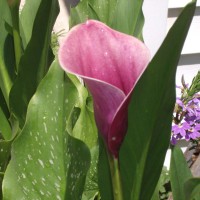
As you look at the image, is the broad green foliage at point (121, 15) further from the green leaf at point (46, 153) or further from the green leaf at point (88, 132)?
the green leaf at point (46, 153)

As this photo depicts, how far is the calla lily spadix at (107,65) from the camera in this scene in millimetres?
501

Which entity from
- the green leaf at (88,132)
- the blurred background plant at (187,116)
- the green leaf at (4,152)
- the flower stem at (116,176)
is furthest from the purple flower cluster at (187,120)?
the flower stem at (116,176)

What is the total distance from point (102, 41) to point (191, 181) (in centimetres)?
22

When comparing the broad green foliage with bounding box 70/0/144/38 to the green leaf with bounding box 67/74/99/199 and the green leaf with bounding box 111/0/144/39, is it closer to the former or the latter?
the green leaf with bounding box 111/0/144/39

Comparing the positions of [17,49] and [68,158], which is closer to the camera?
[68,158]

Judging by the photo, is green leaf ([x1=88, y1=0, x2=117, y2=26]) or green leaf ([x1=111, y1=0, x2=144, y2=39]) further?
green leaf ([x1=88, y1=0, x2=117, y2=26])

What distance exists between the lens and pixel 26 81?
0.92 meters

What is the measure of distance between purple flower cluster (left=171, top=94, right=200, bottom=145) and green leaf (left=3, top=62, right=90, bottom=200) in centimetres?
63

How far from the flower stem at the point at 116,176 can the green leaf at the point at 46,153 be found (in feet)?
0.28

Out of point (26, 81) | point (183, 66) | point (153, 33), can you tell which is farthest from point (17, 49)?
point (183, 66)

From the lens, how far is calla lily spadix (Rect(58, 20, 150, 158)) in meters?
0.50

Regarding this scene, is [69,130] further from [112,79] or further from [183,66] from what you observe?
[183,66]

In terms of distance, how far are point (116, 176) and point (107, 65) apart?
0.14 m

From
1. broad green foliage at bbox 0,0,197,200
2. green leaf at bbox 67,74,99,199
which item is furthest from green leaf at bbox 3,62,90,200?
green leaf at bbox 67,74,99,199
